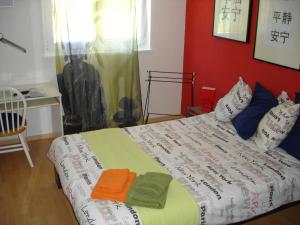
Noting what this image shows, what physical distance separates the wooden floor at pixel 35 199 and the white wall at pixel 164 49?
5.47ft

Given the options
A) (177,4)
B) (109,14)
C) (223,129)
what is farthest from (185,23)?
(223,129)

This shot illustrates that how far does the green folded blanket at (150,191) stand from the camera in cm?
213

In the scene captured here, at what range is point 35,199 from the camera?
10.0ft

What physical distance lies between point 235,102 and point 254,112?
25 centimetres

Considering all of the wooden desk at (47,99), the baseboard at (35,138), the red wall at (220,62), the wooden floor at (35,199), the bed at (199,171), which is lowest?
the wooden floor at (35,199)

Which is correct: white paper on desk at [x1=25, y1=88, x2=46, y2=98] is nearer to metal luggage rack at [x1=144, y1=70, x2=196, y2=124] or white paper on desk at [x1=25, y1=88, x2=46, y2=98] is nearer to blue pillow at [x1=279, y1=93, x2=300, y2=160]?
metal luggage rack at [x1=144, y1=70, x2=196, y2=124]

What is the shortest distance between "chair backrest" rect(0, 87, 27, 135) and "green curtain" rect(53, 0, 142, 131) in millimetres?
598

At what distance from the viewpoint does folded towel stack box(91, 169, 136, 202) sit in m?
2.19

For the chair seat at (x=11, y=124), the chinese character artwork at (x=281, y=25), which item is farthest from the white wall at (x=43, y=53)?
the chinese character artwork at (x=281, y=25)

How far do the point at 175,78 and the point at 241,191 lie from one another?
262 cm

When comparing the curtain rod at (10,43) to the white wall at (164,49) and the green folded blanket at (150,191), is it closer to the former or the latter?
the white wall at (164,49)

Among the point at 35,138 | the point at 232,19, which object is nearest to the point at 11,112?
the point at 35,138

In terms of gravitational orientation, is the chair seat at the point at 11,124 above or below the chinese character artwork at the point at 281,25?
below

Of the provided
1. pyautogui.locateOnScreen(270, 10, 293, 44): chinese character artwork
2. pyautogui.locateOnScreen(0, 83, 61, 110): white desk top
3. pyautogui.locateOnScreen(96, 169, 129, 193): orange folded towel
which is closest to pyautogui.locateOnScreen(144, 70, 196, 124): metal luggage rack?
pyautogui.locateOnScreen(0, 83, 61, 110): white desk top
